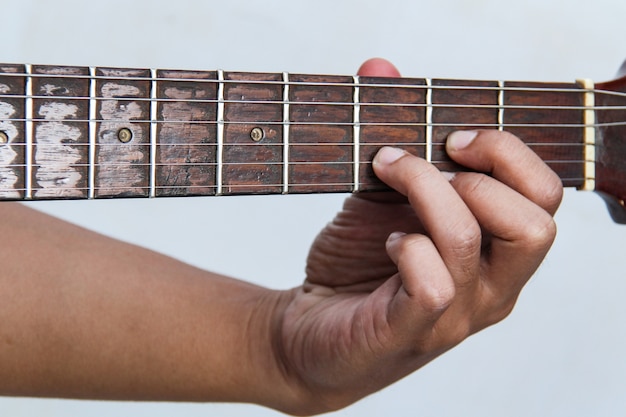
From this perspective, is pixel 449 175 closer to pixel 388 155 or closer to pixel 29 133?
pixel 388 155

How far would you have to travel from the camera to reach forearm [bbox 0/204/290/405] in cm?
117

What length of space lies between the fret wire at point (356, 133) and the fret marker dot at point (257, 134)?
10 cm

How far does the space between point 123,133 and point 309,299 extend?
395mm

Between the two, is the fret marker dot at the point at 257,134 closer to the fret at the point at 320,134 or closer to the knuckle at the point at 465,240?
the fret at the point at 320,134

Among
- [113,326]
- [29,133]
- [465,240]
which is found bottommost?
[113,326]

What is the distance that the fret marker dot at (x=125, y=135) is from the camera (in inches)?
36.8

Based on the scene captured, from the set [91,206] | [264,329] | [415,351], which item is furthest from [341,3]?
[415,351]

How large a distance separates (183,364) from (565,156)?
0.55m

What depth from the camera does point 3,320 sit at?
116cm

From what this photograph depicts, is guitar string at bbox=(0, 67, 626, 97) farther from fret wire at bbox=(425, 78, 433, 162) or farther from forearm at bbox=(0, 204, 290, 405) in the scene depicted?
forearm at bbox=(0, 204, 290, 405)

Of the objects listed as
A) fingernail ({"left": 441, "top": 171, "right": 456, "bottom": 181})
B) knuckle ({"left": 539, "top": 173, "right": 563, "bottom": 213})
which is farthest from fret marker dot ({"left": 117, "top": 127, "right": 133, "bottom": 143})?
knuckle ({"left": 539, "top": 173, "right": 563, "bottom": 213})

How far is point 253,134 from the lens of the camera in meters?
0.98

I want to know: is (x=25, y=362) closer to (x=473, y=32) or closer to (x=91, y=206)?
(x=91, y=206)

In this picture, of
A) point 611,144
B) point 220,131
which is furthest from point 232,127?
point 611,144
